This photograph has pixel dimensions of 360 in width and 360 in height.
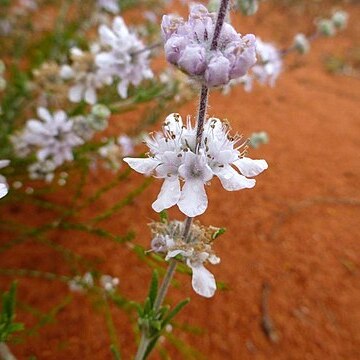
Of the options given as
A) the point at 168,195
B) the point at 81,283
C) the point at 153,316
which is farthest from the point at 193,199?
the point at 81,283

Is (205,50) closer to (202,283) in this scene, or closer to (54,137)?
(202,283)

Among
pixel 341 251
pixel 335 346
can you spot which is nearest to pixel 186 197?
pixel 335 346

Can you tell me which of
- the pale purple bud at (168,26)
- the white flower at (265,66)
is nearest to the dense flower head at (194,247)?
the pale purple bud at (168,26)

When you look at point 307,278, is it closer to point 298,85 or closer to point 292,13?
point 298,85

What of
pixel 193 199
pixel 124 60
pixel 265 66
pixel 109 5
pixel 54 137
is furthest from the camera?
pixel 109 5

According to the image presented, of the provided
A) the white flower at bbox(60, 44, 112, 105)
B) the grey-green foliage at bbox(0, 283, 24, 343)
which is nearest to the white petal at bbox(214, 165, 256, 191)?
the grey-green foliage at bbox(0, 283, 24, 343)

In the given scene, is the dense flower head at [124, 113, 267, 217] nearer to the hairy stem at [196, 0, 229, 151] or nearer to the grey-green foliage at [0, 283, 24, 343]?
the hairy stem at [196, 0, 229, 151]
